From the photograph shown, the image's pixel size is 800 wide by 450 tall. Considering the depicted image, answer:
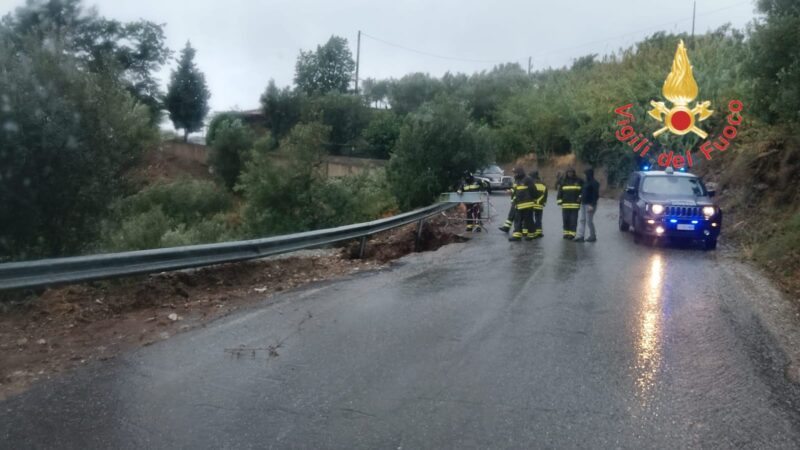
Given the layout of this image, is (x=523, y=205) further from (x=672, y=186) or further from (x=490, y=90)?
(x=490, y=90)

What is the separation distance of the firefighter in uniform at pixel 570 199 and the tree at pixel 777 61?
4.19 m

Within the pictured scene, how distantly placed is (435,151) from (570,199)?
639cm

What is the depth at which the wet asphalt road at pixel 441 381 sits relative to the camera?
500 cm

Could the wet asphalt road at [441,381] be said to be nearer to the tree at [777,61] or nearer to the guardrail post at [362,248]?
the guardrail post at [362,248]

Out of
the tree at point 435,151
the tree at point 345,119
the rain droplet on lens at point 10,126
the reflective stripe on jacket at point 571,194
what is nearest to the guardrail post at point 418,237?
the reflective stripe on jacket at point 571,194

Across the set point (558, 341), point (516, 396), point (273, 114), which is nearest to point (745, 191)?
point (558, 341)

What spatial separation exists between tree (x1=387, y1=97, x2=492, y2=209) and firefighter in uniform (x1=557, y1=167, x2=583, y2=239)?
566cm

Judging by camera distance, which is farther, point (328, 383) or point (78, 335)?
point (78, 335)

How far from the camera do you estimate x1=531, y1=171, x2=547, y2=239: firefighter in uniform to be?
16875 mm

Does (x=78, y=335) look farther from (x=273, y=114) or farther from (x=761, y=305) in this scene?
(x=273, y=114)

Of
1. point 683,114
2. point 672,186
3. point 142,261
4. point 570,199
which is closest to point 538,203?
point 570,199

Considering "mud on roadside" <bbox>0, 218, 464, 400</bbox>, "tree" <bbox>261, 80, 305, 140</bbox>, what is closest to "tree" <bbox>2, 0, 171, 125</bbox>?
→ "mud on roadside" <bbox>0, 218, 464, 400</bbox>

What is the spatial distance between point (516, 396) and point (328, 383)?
149 centimetres

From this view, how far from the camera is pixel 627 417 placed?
5.34m
